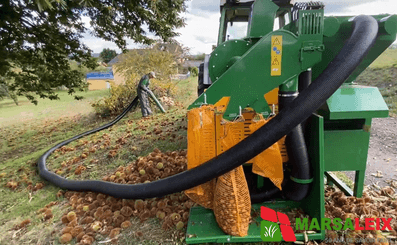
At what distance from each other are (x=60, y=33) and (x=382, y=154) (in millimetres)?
6859

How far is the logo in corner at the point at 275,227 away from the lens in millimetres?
1838

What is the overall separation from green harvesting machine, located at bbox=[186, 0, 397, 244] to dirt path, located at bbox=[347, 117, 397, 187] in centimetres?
109

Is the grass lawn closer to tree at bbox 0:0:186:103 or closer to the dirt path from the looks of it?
tree at bbox 0:0:186:103

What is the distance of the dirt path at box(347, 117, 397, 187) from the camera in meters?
3.04

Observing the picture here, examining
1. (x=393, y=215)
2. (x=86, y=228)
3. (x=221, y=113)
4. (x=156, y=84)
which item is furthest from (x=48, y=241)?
(x=156, y=84)

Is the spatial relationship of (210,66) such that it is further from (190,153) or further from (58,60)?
(58,60)

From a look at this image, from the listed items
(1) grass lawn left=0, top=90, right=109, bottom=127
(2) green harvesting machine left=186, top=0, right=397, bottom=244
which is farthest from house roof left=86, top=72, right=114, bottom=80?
(2) green harvesting machine left=186, top=0, right=397, bottom=244

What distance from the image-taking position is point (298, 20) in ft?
5.54

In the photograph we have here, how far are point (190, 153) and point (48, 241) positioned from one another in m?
1.71

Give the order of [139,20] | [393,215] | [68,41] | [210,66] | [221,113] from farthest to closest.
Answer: [139,20], [68,41], [210,66], [393,215], [221,113]

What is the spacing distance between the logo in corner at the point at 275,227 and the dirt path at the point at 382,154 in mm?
1674

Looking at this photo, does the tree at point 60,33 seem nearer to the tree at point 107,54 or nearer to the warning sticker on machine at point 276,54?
the warning sticker on machine at point 276,54

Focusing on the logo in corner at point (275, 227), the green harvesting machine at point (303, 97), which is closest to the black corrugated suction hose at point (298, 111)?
the green harvesting machine at point (303, 97)

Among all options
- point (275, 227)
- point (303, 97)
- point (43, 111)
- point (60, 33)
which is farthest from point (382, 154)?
point (43, 111)
